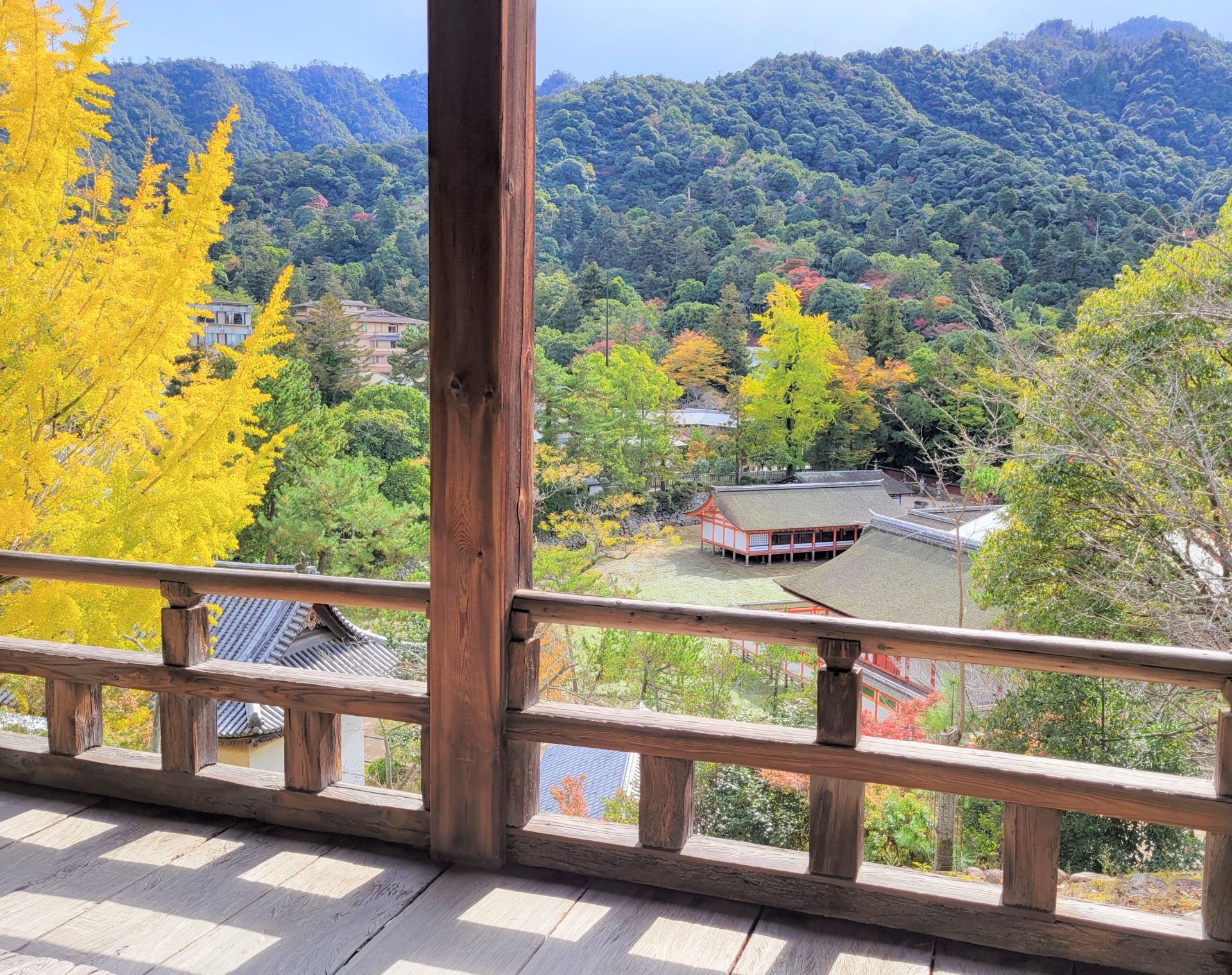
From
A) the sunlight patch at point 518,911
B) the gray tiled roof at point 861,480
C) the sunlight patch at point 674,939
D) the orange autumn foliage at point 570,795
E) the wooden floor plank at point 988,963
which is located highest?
the wooden floor plank at point 988,963

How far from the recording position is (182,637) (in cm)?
152

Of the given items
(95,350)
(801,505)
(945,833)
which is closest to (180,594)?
(95,350)

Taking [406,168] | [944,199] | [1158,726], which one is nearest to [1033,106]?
[944,199]

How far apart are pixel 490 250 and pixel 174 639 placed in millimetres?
894

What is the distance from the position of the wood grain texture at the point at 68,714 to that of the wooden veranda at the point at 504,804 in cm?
14

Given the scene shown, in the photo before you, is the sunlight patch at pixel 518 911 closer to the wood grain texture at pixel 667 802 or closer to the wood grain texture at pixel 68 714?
the wood grain texture at pixel 667 802

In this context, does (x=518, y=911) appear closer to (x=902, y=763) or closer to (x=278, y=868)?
(x=278, y=868)

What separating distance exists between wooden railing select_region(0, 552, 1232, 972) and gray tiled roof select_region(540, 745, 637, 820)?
5.78 meters

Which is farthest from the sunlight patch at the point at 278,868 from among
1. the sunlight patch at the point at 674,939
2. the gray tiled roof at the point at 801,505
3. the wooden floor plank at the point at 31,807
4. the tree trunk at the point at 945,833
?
the gray tiled roof at the point at 801,505

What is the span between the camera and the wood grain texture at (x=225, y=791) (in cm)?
142

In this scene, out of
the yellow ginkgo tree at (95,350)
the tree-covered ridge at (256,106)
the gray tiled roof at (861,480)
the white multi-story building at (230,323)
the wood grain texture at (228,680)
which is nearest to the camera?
the wood grain texture at (228,680)

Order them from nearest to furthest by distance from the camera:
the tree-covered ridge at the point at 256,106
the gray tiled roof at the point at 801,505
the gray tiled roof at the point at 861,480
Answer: the tree-covered ridge at the point at 256,106 → the gray tiled roof at the point at 801,505 → the gray tiled roof at the point at 861,480

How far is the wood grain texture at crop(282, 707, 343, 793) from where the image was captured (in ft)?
4.81

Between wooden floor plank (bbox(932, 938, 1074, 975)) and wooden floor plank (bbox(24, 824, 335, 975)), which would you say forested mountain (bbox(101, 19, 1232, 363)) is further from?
wooden floor plank (bbox(24, 824, 335, 975))
